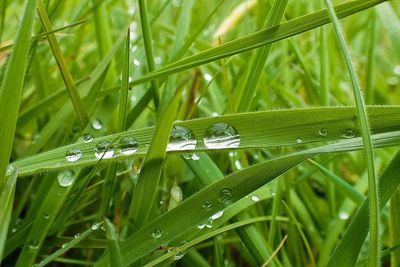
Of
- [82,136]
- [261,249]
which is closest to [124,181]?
[82,136]

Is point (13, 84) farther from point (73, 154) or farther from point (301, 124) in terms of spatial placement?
point (301, 124)

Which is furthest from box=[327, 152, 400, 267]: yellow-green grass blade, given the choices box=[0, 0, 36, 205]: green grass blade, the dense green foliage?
box=[0, 0, 36, 205]: green grass blade

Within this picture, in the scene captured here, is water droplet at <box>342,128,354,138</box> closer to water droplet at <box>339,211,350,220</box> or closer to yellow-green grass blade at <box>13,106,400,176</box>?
yellow-green grass blade at <box>13,106,400,176</box>

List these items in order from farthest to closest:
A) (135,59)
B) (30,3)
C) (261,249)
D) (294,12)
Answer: (294,12) → (135,59) → (261,249) → (30,3)

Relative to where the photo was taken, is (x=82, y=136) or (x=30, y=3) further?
(x=82, y=136)

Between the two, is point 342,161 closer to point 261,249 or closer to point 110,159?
point 261,249

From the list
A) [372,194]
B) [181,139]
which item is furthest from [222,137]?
[372,194]

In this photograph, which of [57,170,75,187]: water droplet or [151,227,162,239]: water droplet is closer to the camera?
[151,227,162,239]: water droplet
